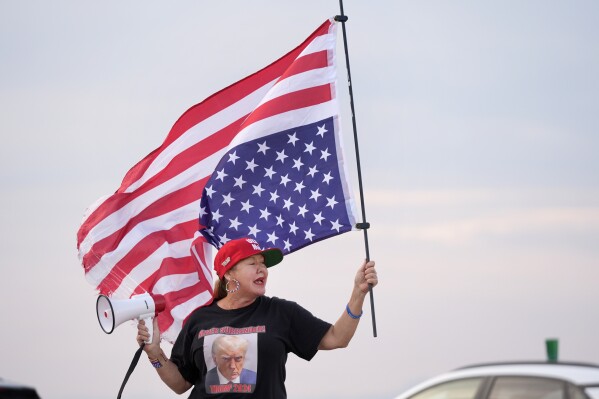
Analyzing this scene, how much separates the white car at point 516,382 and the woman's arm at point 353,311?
1.42 m

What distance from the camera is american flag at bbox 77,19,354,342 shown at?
10.9 m

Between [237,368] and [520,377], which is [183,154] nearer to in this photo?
[237,368]

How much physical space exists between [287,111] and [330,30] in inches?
34.4

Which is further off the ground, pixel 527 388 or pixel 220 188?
pixel 220 188

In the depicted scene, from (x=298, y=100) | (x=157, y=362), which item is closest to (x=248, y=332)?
(x=157, y=362)

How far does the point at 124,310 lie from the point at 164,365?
0.62 meters

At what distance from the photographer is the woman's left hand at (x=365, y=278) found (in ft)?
29.2

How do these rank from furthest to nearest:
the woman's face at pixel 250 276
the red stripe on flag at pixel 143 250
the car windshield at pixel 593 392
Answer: the red stripe on flag at pixel 143 250
the woman's face at pixel 250 276
the car windshield at pixel 593 392

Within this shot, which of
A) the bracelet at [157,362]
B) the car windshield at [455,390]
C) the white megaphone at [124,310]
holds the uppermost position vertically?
the white megaphone at [124,310]

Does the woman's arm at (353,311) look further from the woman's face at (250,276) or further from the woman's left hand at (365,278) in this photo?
the woman's face at (250,276)

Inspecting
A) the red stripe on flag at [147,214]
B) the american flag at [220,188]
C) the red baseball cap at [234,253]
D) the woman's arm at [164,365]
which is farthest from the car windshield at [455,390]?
the red stripe on flag at [147,214]

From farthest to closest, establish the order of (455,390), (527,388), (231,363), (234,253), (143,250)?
(143,250) < (234,253) < (231,363) < (455,390) < (527,388)

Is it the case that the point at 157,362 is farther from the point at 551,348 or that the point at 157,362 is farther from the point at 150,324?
the point at 551,348

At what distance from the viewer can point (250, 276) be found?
915 centimetres
